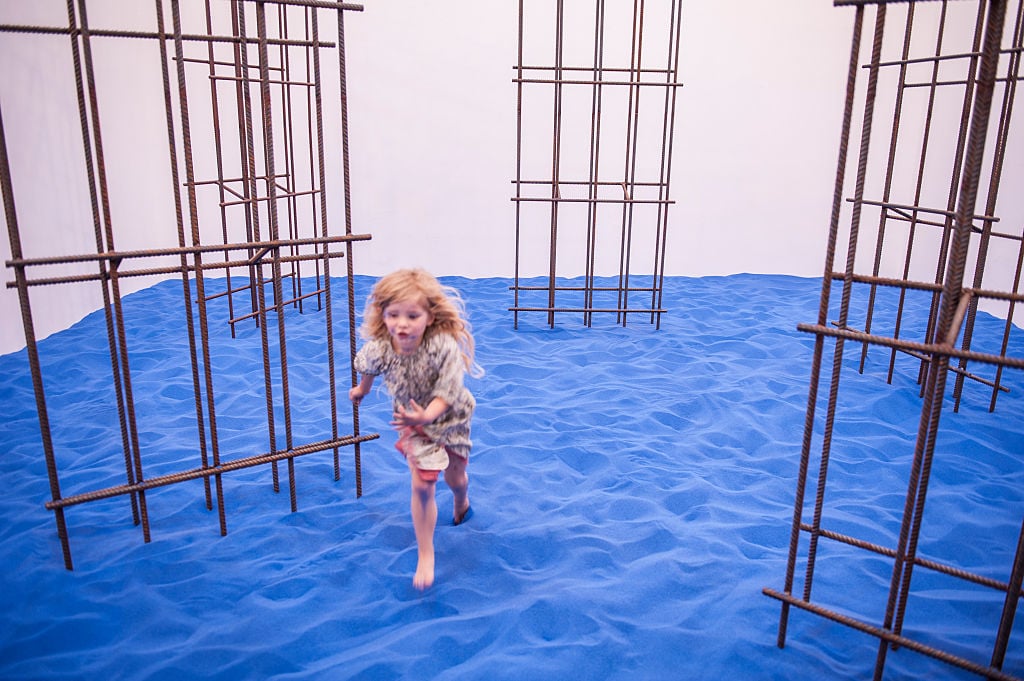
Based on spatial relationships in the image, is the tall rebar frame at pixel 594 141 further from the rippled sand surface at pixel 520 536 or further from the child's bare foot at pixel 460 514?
the child's bare foot at pixel 460 514

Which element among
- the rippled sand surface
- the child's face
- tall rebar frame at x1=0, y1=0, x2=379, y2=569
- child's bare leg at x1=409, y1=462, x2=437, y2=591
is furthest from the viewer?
tall rebar frame at x1=0, y1=0, x2=379, y2=569

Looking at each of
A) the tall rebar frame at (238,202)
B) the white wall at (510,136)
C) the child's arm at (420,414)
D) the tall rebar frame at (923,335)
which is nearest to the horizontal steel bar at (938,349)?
the tall rebar frame at (923,335)

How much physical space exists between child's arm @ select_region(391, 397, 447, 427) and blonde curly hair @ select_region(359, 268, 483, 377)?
0.56ft

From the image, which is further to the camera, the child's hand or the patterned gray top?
the patterned gray top

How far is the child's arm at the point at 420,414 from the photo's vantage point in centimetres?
190

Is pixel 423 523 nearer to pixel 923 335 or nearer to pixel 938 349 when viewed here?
pixel 938 349

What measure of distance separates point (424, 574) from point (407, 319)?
72cm

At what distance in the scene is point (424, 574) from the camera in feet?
6.77

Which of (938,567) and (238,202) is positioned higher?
(238,202)

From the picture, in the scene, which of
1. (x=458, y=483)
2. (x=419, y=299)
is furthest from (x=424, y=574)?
(x=419, y=299)

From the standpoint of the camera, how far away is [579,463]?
2875 mm

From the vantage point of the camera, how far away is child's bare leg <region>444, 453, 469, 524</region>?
223 centimetres

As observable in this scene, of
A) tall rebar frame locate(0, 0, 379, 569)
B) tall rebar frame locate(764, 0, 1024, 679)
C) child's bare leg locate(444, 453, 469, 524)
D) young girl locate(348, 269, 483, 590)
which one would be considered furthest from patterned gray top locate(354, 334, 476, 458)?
tall rebar frame locate(764, 0, 1024, 679)

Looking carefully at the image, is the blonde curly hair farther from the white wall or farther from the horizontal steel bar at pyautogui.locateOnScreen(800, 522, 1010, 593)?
the white wall
